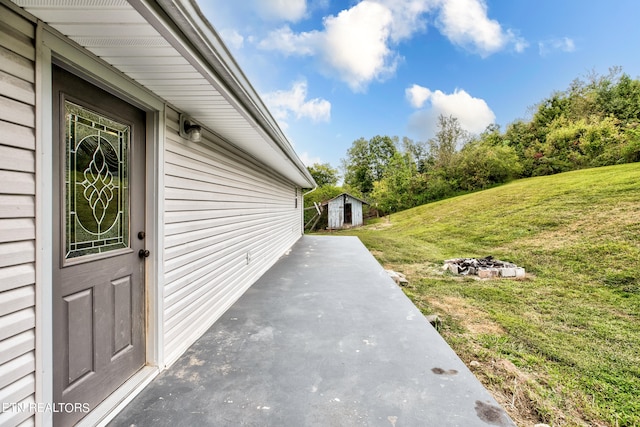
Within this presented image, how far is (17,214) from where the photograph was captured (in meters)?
1.17

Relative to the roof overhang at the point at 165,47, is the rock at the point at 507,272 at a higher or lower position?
lower

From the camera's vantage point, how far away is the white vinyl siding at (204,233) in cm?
226

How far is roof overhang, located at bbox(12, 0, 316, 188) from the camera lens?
3.59ft

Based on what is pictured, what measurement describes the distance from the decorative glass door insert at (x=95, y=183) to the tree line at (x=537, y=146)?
1772 centimetres

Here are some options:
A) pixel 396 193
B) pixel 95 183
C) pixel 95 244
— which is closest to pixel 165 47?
pixel 95 183

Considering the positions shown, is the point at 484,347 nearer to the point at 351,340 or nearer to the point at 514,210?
the point at 351,340

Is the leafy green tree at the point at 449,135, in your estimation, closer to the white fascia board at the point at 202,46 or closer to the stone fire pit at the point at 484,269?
the stone fire pit at the point at 484,269

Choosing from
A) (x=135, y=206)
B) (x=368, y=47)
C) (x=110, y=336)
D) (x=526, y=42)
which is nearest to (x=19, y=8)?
(x=135, y=206)

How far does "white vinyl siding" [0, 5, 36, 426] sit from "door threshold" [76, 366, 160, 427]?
41cm

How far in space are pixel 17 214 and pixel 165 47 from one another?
97 centimetres

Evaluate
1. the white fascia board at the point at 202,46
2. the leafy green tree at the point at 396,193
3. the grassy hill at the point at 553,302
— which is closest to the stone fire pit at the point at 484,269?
the grassy hill at the point at 553,302

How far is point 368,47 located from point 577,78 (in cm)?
2665

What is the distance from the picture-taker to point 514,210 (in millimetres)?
12812

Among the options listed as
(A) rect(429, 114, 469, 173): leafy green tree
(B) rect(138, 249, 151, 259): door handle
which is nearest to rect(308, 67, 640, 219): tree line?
(A) rect(429, 114, 469, 173): leafy green tree
